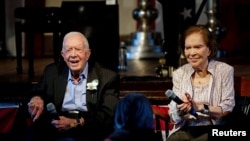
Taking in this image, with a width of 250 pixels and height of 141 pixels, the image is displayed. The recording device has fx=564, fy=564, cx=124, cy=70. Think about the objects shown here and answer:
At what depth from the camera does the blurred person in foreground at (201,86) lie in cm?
301

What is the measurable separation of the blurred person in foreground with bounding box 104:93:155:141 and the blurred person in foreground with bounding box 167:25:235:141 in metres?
0.86

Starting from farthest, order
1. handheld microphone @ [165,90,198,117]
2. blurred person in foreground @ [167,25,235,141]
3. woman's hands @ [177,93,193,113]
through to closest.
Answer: blurred person in foreground @ [167,25,235,141] → woman's hands @ [177,93,193,113] → handheld microphone @ [165,90,198,117]

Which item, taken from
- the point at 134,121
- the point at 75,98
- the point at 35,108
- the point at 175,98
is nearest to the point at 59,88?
the point at 75,98

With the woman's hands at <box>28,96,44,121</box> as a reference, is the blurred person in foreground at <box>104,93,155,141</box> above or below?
above

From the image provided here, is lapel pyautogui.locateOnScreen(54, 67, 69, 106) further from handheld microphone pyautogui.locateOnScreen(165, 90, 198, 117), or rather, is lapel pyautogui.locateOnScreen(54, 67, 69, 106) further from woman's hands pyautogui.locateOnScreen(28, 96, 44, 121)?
handheld microphone pyautogui.locateOnScreen(165, 90, 198, 117)

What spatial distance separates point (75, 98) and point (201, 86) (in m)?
0.70

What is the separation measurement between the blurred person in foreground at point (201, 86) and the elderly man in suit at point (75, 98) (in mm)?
372

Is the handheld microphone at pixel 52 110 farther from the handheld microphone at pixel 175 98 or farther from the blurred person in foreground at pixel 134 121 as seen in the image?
the blurred person in foreground at pixel 134 121

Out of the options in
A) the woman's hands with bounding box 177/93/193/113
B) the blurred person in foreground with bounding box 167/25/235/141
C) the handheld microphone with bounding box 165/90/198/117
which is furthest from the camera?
the blurred person in foreground with bounding box 167/25/235/141

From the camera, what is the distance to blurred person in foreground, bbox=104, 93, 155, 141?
2.03 metres

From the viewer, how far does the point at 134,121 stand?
2.07 m

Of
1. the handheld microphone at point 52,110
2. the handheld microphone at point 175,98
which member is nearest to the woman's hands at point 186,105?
the handheld microphone at point 175,98

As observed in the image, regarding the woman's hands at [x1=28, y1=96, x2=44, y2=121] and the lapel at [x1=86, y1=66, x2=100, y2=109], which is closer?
the woman's hands at [x1=28, y1=96, x2=44, y2=121]

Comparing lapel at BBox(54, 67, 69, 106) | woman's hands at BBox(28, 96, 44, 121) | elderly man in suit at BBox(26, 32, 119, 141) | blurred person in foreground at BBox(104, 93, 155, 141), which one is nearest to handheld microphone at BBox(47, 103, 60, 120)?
elderly man in suit at BBox(26, 32, 119, 141)
